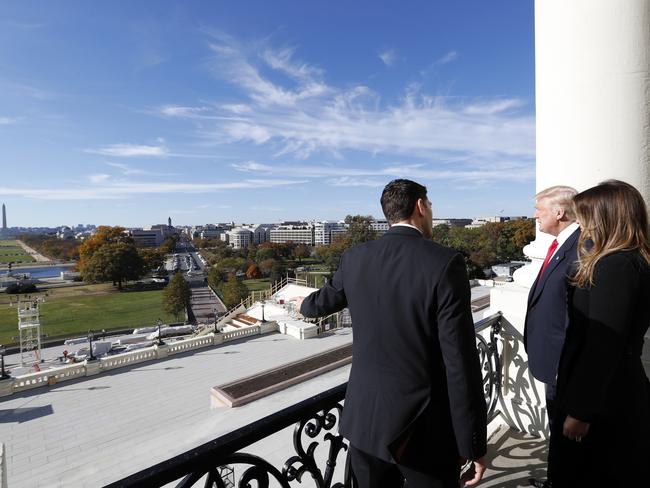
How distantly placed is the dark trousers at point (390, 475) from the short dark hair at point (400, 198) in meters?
1.05

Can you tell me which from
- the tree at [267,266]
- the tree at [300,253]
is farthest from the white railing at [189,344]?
the tree at [300,253]

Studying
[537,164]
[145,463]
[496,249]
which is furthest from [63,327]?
[496,249]

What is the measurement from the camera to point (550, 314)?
2273 mm

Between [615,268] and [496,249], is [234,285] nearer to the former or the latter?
[496,249]

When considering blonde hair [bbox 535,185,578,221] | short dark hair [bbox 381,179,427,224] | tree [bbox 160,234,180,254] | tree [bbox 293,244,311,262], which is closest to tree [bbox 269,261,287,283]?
tree [bbox 293,244,311,262]

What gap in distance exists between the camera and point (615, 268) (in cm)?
172

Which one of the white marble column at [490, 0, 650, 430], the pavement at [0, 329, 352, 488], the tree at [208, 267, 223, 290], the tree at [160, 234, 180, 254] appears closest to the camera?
the white marble column at [490, 0, 650, 430]

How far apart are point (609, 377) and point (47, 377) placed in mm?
16916

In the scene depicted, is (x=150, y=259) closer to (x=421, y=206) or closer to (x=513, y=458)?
(x=513, y=458)

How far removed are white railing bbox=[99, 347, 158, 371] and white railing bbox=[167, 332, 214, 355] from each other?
713mm

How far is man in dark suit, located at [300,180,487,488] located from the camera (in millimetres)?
1476

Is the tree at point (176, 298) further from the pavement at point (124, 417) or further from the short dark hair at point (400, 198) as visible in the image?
the short dark hair at point (400, 198)

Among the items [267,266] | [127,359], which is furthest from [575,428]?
[267,266]

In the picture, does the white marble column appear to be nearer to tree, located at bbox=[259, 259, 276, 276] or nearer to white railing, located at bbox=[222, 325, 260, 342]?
white railing, located at bbox=[222, 325, 260, 342]
